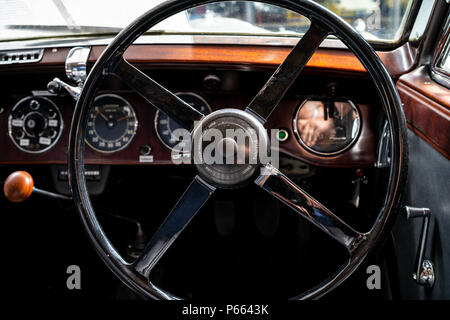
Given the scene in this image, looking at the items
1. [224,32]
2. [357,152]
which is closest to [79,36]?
[224,32]

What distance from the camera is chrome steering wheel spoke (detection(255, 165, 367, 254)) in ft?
3.29

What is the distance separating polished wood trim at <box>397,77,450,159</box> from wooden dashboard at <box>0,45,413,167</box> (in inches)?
7.1

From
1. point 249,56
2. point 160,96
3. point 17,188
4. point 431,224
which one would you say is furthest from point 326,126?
point 17,188

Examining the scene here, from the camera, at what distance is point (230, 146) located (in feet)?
3.30

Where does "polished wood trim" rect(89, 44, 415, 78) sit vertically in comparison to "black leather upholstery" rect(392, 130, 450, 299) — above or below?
above

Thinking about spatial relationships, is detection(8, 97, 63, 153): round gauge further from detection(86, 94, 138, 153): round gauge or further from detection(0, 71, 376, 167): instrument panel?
detection(86, 94, 138, 153): round gauge

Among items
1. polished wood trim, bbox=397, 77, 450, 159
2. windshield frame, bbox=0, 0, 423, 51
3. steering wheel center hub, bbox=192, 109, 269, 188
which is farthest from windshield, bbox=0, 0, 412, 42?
steering wheel center hub, bbox=192, 109, 269, 188

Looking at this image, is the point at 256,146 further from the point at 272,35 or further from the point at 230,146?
the point at 272,35

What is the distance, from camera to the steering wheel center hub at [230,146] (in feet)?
3.30

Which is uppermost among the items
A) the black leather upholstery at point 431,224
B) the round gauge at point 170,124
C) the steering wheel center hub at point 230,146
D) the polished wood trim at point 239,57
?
the polished wood trim at point 239,57

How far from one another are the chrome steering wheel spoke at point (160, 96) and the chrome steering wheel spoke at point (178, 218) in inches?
5.8

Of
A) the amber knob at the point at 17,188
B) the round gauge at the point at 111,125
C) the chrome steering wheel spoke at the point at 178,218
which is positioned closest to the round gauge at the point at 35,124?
the round gauge at the point at 111,125

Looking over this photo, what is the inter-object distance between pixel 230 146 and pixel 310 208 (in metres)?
0.23

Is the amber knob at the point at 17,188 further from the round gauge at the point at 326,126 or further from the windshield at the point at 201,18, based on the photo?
the round gauge at the point at 326,126
